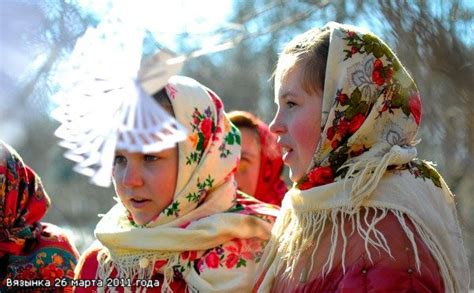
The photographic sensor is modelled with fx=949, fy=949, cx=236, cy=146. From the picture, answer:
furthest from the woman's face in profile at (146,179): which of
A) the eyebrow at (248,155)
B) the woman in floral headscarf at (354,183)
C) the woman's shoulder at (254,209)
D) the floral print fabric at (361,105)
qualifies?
the eyebrow at (248,155)

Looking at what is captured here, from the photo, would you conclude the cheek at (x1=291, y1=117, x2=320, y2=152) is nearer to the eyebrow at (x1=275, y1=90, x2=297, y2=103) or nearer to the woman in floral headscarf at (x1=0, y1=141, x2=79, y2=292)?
the eyebrow at (x1=275, y1=90, x2=297, y2=103)

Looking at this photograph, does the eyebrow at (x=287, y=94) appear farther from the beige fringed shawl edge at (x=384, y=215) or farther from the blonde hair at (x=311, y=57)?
the beige fringed shawl edge at (x=384, y=215)

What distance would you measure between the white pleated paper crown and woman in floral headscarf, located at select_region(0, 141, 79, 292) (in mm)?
1209

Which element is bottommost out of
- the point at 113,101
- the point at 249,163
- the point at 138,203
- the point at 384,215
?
the point at 384,215

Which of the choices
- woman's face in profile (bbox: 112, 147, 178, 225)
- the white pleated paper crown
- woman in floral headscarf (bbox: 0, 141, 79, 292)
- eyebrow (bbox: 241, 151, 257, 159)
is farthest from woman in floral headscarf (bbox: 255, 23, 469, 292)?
eyebrow (bbox: 241, 151, 257, 159)

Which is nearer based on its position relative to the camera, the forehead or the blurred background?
the blurred background

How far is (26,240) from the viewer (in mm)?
3438

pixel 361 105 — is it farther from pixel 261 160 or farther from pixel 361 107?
pixel 261 160

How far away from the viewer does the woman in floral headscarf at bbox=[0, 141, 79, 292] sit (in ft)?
11.0

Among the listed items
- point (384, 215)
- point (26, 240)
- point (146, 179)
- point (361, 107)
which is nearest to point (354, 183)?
point (384, 215)

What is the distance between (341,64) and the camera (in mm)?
2502

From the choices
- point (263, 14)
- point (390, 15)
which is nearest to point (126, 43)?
point (263, 14)

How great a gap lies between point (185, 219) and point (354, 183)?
781 millimetres

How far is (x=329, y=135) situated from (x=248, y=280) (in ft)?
2.02
